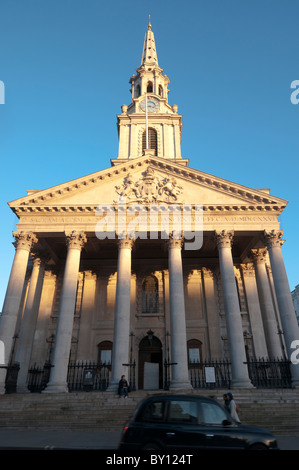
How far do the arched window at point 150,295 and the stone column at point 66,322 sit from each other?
26.2 ft

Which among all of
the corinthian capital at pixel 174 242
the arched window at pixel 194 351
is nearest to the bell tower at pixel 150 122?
the corinthian capital at pixel 174 242

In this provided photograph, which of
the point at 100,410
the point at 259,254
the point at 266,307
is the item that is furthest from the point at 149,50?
the point at 100,410

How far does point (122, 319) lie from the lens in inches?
758

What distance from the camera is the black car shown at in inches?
248

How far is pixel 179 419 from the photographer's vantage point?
6.65m

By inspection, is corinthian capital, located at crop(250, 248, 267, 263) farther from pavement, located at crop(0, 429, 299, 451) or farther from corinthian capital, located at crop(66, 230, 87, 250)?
pavement, located at crop(0, 429, 299, 451)

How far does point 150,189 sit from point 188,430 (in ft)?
60.1

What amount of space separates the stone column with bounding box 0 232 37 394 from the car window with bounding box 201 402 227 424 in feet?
49.8

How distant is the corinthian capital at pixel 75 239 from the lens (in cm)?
2160

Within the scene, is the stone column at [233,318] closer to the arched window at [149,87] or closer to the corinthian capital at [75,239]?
the corinthian capital at [75,239]

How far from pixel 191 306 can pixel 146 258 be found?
18.5 ft

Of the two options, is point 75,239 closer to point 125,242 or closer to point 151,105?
point 125,242
